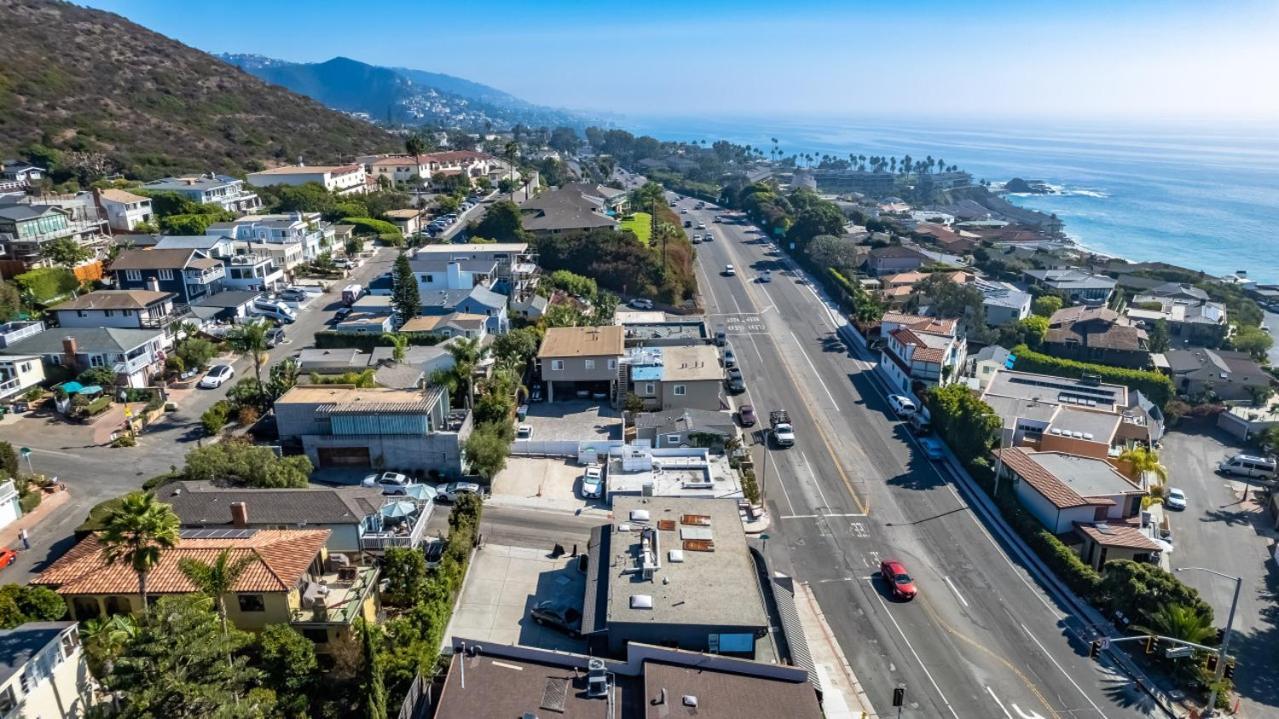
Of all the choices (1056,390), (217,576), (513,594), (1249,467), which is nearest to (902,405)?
(1056,390)

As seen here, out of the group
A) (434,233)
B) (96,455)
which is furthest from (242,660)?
(434,233)

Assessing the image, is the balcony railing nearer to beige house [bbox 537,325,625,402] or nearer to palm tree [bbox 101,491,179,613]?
palm tree [bbox 101,491,179,613]

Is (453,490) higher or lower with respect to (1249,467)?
higher

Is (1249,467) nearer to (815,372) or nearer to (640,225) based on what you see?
(815,372)

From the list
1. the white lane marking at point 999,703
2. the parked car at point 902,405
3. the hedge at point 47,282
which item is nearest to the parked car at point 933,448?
the parked car at point 902,405

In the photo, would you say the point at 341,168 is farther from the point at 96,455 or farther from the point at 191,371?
the point at 96,455

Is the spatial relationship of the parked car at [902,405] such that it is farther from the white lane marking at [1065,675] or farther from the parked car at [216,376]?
the parked car at [216,376]
